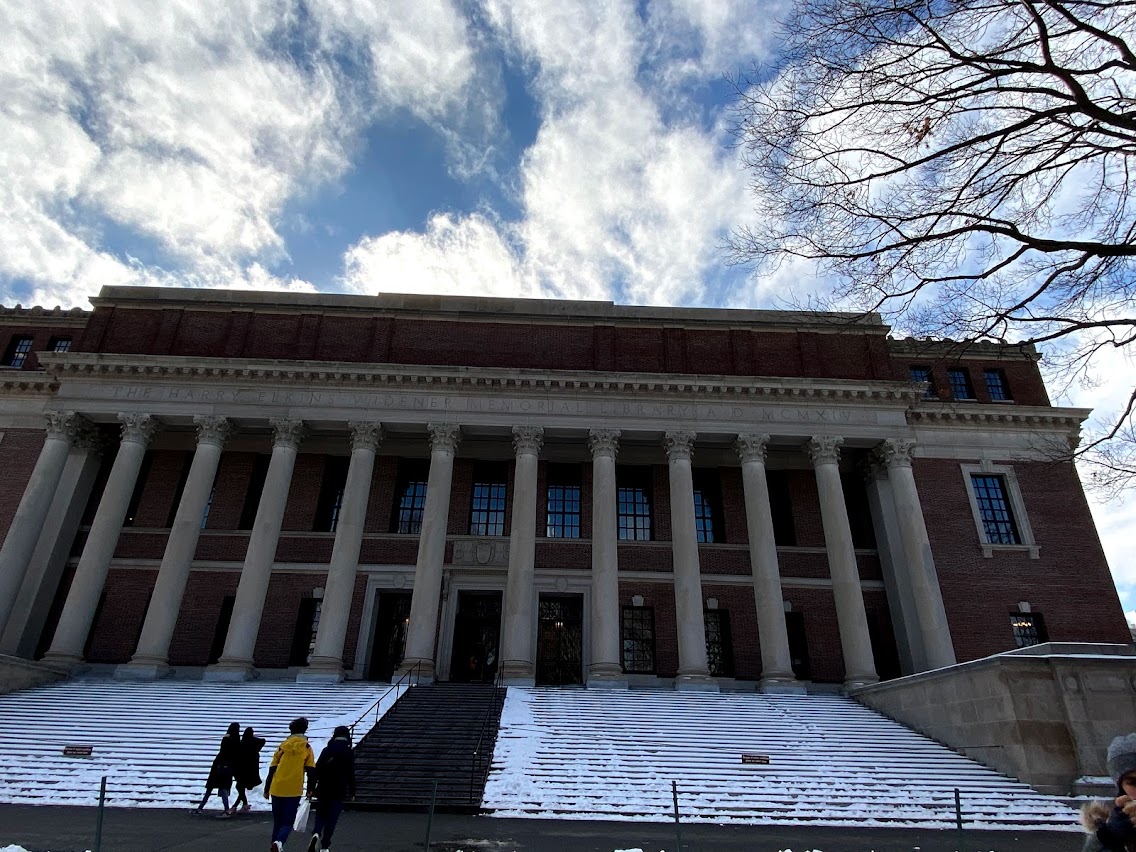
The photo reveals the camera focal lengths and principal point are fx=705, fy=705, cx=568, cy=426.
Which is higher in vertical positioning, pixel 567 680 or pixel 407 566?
pixel 407 566

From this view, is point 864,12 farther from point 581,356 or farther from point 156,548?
point 156,548

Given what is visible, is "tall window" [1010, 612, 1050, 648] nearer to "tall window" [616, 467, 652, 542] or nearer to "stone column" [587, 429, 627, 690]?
"tall window" [616, 467, 652, 542]

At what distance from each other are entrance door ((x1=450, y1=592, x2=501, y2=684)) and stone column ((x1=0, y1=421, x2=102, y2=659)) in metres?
14.9

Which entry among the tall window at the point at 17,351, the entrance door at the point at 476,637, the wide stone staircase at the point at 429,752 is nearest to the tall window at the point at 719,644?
the entrance door at the point at 476,637

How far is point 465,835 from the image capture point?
33.6 ft

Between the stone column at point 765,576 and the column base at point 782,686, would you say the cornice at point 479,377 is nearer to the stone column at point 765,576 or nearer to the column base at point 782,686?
the stone column at point 765,576

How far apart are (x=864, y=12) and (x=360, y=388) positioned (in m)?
21.9

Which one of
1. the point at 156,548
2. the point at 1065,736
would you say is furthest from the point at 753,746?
the point at 156,548

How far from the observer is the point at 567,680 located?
26.5m

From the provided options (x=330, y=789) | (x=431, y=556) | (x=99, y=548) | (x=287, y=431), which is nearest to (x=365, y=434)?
(x=287, y=431)

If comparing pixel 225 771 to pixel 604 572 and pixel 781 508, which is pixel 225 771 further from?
pixel 781 508

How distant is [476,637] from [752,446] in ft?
42.3

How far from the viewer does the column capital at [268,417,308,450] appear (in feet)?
86.0

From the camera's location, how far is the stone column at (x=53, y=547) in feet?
81.2
